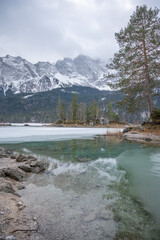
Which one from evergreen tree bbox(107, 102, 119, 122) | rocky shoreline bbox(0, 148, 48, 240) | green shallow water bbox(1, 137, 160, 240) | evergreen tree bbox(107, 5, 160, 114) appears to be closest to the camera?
rocky shoreline bbox(0, 148, 48, 240)

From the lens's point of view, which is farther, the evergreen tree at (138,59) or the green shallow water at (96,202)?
the evergreen tree at (138,59)

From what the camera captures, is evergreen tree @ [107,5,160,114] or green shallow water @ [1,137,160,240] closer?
green shallow water @ [1,137,160,240]

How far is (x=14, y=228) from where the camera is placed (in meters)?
2.15

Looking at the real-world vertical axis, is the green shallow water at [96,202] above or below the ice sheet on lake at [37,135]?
above

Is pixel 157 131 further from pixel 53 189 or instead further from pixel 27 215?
pixel 27 215

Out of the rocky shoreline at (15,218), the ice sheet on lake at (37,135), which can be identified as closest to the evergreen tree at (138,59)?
the ice sheet on lake at (37,135)

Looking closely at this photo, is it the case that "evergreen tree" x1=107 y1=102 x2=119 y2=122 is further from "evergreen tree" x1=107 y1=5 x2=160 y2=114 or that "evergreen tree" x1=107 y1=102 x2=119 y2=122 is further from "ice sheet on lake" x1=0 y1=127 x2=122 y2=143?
"evergreen tree" x1=107 y1=5 x2=160 y2=114

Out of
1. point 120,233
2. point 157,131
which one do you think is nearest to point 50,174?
point 120,233

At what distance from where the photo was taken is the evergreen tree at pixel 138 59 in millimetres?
14008

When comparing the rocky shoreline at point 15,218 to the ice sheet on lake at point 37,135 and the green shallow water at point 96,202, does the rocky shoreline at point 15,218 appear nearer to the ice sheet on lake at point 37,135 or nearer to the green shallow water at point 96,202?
the green shallow water at point 96,202

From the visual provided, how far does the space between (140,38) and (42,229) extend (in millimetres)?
17513

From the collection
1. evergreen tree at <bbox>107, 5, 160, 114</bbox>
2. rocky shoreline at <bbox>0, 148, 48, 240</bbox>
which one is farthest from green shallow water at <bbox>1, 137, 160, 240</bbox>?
evergreen tree at <bbox>107, 5, 160, 114</bbox>

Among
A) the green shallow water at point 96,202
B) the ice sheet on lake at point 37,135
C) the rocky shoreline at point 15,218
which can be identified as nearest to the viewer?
the rocky shoreline at point 15,218

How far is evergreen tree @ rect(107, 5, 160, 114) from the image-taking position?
14008 mm
